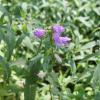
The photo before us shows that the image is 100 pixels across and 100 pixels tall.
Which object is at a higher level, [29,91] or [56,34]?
[56,34]

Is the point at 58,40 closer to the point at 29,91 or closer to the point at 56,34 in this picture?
the point at 56,34

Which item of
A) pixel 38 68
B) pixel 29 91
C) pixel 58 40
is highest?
pixel 58 40

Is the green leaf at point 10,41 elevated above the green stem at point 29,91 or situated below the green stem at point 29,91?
above

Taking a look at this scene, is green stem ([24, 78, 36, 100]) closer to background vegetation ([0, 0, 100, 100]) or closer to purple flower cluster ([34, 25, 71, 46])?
background vegetation ([0, 0, 100, 100])

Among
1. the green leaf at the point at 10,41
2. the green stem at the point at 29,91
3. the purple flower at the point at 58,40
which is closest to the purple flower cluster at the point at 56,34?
the purple flower at the point at 58,40

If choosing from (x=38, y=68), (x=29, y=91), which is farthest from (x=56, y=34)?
(x=29, y=91)

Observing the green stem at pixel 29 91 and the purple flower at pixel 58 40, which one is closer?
the purple flower at pixel 58 40

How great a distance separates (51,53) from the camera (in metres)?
2.01

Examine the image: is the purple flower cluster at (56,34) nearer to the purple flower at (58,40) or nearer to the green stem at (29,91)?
the purple flower at (58,40)

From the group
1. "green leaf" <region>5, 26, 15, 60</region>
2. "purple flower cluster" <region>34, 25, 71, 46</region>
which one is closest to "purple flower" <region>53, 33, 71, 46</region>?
"purple flower cluster" <region>34, 25, 71, 46</region>

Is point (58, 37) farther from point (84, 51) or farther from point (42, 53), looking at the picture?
point (84, 51)

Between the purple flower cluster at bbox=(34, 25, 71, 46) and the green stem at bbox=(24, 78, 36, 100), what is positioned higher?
the purple flower cluster at bbox=(34, 25, 71, 46)

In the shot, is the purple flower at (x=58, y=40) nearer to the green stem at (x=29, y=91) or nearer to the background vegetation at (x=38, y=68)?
the background vegetation at (x=38, y=68)

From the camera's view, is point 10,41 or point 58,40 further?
point 10,41
